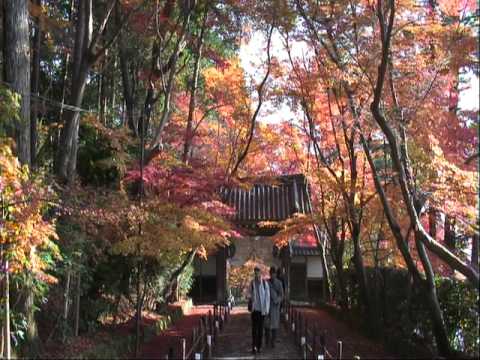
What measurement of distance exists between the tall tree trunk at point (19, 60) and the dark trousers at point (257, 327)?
17.5ft

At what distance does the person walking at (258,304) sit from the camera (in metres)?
11.4

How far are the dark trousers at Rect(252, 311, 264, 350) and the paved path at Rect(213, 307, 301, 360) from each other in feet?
0.84

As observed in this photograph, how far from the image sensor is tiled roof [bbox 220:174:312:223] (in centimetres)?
2391

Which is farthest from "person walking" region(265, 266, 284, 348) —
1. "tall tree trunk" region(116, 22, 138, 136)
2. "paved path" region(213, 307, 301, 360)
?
"tall tree trunk" region(116, 22, 138, 136)

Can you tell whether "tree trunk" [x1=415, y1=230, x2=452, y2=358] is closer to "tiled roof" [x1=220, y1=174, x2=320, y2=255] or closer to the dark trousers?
the dark trousers

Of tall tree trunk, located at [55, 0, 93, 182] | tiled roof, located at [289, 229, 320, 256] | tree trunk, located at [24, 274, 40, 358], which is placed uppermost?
tall tree trunk, located at [55, 0, 93, 182]

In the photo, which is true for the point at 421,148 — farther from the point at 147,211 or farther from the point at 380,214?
the point at 147,211

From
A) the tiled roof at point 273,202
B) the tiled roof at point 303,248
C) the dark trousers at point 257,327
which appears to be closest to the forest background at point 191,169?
the dark trousers at point 257,327

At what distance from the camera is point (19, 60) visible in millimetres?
9211

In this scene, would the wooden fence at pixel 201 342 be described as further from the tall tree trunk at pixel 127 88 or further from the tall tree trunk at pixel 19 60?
the tall tree trunk at pixel 127 88

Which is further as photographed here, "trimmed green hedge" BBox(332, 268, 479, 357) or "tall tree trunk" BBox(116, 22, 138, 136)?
"tall tree trunk" BBox(116, 22, 138, 136)

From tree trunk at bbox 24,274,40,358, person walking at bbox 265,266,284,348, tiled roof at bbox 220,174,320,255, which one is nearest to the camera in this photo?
tree trunk at bbox 24,274,40,358

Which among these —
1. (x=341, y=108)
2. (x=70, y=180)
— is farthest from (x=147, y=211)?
(x=341, y=108)

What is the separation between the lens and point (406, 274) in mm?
12695
